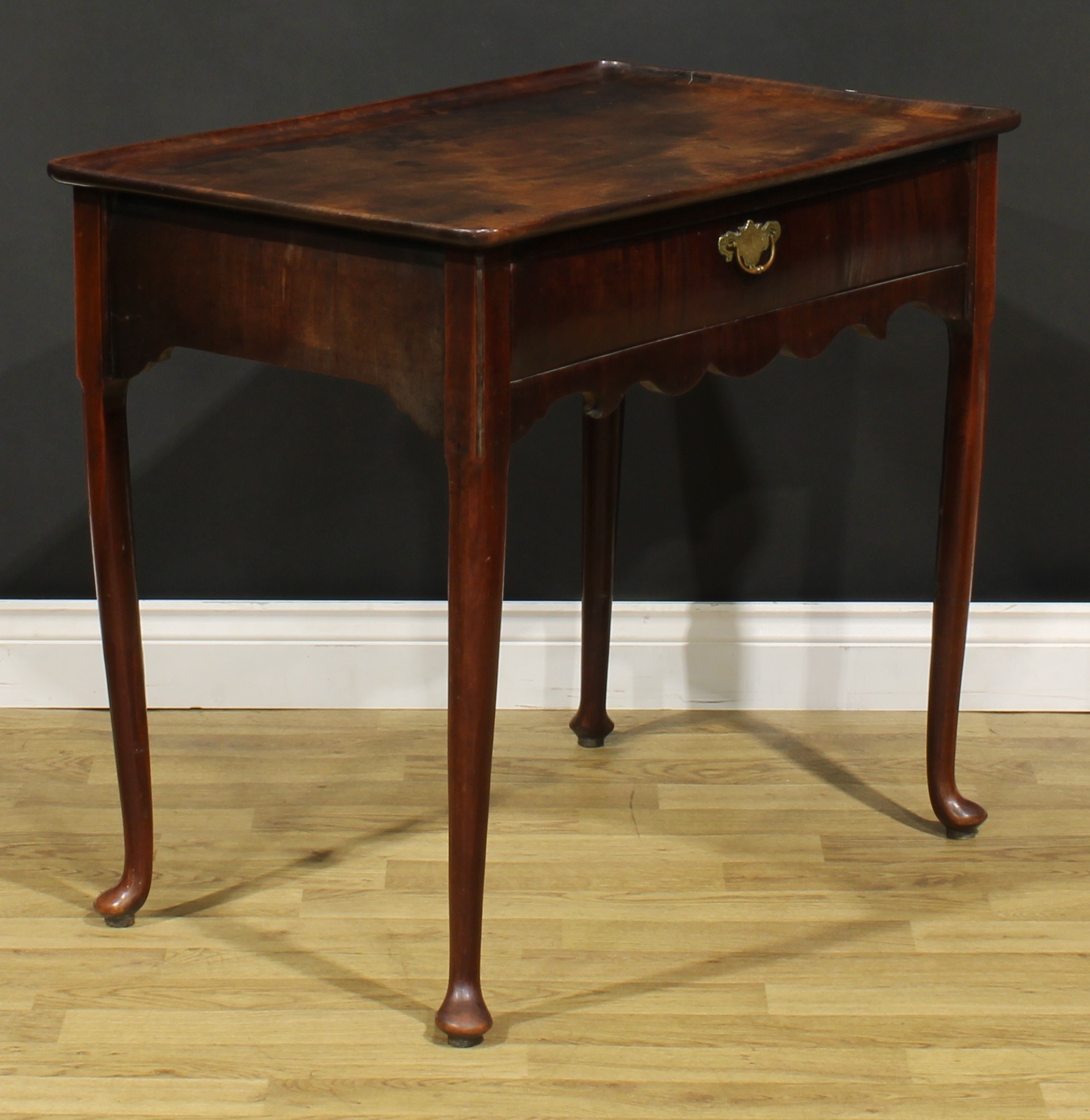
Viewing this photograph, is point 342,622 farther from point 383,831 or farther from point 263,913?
point 263,913

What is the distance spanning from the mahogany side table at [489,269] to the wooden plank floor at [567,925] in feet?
0.34

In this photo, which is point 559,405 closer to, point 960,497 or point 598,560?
point 598,560

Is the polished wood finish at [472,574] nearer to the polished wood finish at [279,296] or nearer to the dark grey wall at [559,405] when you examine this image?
the polished wood finish at [279,296]

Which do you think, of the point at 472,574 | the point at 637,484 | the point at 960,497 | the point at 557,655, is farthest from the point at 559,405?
the point at 472,574

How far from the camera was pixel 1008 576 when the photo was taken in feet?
7.58

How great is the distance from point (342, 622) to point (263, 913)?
0.55 metres

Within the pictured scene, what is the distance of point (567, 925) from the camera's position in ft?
5.92

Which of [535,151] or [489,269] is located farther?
[535,151]

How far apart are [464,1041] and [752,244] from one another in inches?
31.1

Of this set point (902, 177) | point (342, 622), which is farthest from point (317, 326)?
point (342, 622)

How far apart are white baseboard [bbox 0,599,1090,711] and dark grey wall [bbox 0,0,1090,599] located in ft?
0.12

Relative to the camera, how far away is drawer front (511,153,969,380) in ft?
4.56

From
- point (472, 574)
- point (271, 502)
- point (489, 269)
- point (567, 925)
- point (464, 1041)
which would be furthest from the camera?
point (271, 502)

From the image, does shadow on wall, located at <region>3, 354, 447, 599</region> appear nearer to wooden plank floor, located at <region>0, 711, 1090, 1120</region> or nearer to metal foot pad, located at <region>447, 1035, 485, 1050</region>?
wooden plank floor, located at <region>0, 711, 1090, 1120</region>
